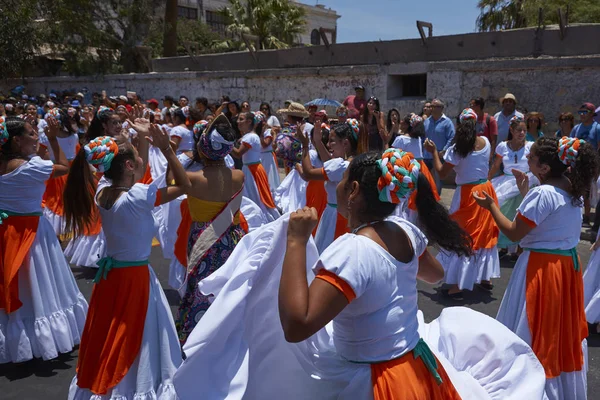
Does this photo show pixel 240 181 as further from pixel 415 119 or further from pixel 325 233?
pixel 415 119

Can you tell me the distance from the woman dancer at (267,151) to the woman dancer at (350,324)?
7.87m

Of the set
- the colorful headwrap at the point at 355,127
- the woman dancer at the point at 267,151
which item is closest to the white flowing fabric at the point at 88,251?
the colorful headwrap at the point at 355,127

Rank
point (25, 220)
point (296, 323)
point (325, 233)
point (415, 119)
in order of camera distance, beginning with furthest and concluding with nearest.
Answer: point (415, 119)
point (325, 233)
point (25, 220)
point (296, 323)

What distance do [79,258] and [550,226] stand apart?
18.9 ft

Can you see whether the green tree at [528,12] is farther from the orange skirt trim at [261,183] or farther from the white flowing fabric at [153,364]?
the white flowing fabric at [153,364]

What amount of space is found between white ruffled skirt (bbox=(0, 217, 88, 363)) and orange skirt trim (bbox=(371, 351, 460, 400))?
3.47 metres

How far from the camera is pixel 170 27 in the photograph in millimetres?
26891

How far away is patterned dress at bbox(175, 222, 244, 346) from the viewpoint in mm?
4277

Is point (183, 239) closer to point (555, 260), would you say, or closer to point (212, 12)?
point (555, 260)

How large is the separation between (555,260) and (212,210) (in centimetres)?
262

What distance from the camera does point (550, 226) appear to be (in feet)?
12.4

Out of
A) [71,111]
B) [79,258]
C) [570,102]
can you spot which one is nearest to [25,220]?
[79,258]

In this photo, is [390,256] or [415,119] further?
[415,119]

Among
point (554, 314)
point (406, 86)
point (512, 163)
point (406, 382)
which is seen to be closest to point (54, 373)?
point (406, 382)
